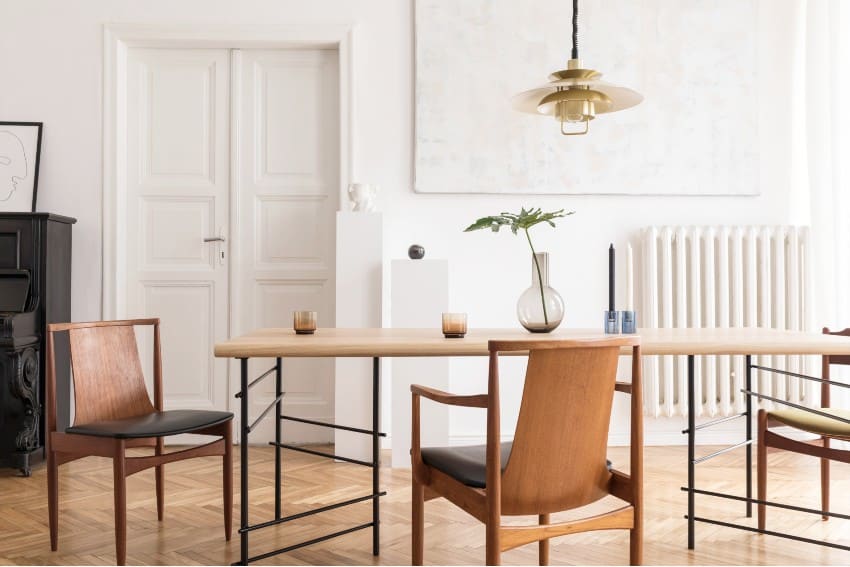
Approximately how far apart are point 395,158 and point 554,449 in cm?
276

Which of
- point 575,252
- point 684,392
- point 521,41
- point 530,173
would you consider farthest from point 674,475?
point 521,41

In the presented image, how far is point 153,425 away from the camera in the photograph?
8.07 ft

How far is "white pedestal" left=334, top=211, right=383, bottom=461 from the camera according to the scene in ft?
12.5

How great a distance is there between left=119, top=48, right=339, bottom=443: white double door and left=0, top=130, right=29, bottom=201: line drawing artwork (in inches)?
22.1

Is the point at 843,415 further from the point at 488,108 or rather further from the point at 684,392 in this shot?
the point at 488,108

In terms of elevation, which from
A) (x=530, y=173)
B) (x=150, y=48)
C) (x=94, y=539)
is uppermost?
(x=150, y=48)

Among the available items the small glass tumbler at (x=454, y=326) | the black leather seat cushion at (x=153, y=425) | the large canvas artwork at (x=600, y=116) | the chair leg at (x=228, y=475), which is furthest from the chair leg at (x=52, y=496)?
the large canvas artwork at (x=600, y=116)

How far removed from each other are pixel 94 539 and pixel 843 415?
2.82 meters

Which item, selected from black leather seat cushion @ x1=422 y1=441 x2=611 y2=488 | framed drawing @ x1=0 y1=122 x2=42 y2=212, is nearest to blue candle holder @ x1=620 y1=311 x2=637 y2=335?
black leather seat cushion @ x1=422 y1=441 x2=611 y2=488

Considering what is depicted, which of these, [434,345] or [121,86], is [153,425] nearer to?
[434,345]

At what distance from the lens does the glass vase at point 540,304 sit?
2.43 m

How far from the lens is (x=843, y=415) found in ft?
8.50

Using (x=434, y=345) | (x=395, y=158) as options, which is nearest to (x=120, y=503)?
Result: (x=434, y=345)

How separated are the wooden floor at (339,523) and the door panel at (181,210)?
2.40 ft
